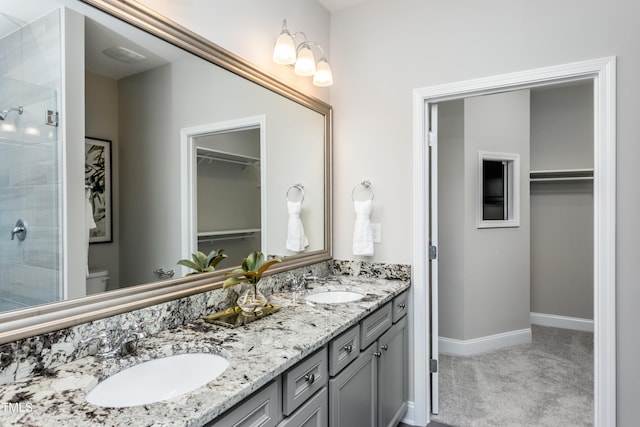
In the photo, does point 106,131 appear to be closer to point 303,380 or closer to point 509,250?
point 303,380

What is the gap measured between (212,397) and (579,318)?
4.43 meters

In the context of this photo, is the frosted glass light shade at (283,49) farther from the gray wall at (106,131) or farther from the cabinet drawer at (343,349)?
the cabinet drawer at (343,349)

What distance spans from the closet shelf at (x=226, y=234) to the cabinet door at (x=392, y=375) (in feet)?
2.86

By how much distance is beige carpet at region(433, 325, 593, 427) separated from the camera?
7.68 feet

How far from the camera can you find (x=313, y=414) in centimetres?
130

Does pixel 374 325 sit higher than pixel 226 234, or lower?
lower

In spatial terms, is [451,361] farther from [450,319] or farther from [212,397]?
[212,397]

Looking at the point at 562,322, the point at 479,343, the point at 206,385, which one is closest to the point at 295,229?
the point at 206,385

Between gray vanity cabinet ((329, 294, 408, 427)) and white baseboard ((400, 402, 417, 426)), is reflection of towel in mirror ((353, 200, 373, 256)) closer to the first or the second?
gray vanity cabinet ((329, 294, 408, 427))

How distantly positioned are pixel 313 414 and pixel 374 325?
61 cm

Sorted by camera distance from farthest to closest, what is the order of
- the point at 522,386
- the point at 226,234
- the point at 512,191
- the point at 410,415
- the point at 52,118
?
1. the point at 512,191
2. the point at 522,386
3. the point at 410,415
4. the point at 226,234
5. the point at 52,118

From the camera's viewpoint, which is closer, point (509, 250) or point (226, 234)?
point (226, 234)

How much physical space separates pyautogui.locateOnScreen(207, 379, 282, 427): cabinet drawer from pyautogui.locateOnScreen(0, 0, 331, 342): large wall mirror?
56 cm

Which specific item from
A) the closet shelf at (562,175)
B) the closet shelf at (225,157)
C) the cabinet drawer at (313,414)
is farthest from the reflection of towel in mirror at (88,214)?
the closet shelf at (562,175)
